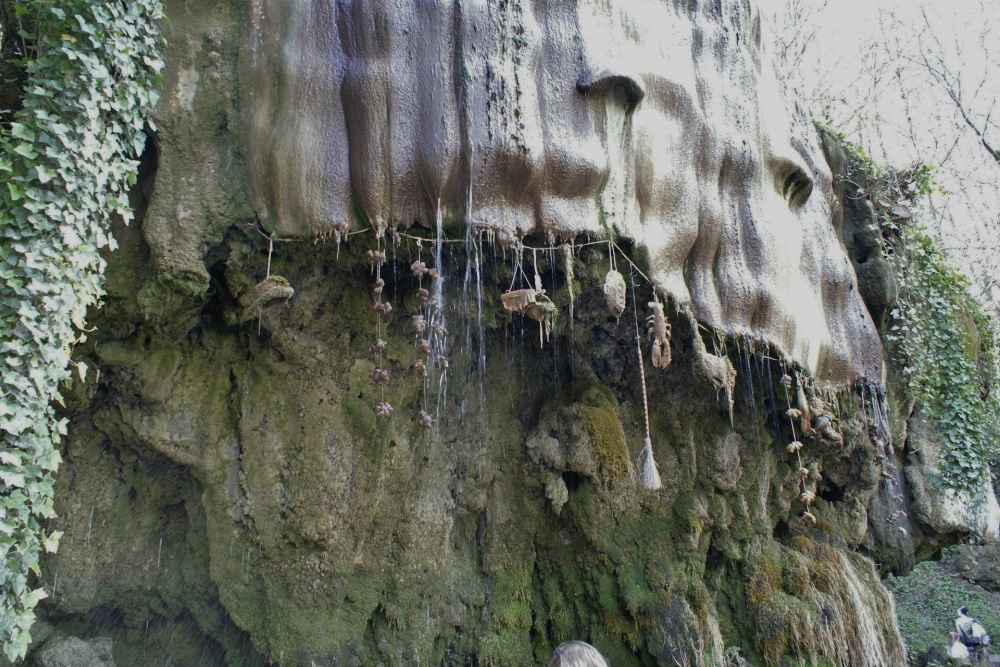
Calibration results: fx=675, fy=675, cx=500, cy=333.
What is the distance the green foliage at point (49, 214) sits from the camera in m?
2.98

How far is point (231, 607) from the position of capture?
4.63 metres

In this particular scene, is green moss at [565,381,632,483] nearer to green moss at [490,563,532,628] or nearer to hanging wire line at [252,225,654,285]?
green moss at [490,563,532,628]

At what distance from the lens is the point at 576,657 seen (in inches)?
118

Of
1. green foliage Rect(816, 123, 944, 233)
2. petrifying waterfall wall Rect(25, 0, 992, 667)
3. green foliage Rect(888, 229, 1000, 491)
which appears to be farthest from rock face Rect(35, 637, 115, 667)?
green foliage Rect(816, 123, 944, 233)

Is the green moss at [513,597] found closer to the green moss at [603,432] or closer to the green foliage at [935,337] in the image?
the green moss at [603,432]

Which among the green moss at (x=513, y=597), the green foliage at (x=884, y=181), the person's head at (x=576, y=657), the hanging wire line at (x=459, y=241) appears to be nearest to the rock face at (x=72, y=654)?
the green moss at (x=513, y=597)

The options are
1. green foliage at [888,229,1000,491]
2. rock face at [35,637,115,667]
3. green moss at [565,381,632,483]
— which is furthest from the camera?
green foliage at [888,229,1000,491]

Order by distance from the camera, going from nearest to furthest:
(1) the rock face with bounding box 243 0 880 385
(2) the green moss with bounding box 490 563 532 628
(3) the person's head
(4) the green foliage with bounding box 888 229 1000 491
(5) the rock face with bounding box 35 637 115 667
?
(3) the person's head
(1) the rock face with bounding box 243 0 880 385
(5) the rock face with bounding box 35 637 115 667
(2) the green moss with bounding box 490 563 532 628
(4) the green foliage with bounding box 888 229 1000 491

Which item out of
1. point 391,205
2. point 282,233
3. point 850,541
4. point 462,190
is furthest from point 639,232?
point 850,541

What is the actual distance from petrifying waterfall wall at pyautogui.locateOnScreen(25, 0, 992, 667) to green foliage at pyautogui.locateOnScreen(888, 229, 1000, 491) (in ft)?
2.70

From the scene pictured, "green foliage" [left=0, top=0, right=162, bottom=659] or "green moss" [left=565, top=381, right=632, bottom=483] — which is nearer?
"green foliage" [left=0, top=0, right=162, bottom=659]

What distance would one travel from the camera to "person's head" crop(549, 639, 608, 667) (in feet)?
9.73

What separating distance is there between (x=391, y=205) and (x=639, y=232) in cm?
171

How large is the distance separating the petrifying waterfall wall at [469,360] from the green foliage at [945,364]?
82 centimetres
